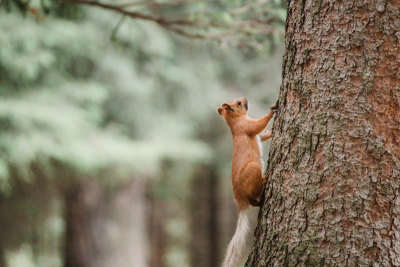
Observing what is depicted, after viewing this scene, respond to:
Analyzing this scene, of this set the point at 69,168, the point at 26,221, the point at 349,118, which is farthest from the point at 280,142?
the point at 26,221

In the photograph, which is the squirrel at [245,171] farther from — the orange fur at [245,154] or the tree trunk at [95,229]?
the tree trunk at [95,229]

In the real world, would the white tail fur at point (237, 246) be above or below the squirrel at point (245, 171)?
below

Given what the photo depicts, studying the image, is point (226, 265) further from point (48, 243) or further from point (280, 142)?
point (48, 243)

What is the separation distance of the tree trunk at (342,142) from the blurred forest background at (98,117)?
1.73m

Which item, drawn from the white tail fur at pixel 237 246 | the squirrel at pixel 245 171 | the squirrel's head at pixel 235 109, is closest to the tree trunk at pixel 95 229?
the squirrel's head at pixel 235 109

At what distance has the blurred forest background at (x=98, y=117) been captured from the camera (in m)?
5.13

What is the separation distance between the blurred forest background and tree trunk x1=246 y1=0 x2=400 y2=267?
173cm

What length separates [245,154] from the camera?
2455mm

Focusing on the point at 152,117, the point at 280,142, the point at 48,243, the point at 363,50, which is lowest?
the point at 48,243

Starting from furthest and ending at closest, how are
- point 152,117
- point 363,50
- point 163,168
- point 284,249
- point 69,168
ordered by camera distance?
point 163,168, point 152,117, point 69,168, point 284,249, point 363,50

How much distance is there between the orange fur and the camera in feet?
7.43

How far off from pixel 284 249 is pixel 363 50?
0.93 m

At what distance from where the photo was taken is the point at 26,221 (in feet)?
22.0

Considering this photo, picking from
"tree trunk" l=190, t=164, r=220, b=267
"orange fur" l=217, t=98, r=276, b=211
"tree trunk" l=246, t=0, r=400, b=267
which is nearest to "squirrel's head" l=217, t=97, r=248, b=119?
"orange fur" l=217, t=98, r=276, b=211
